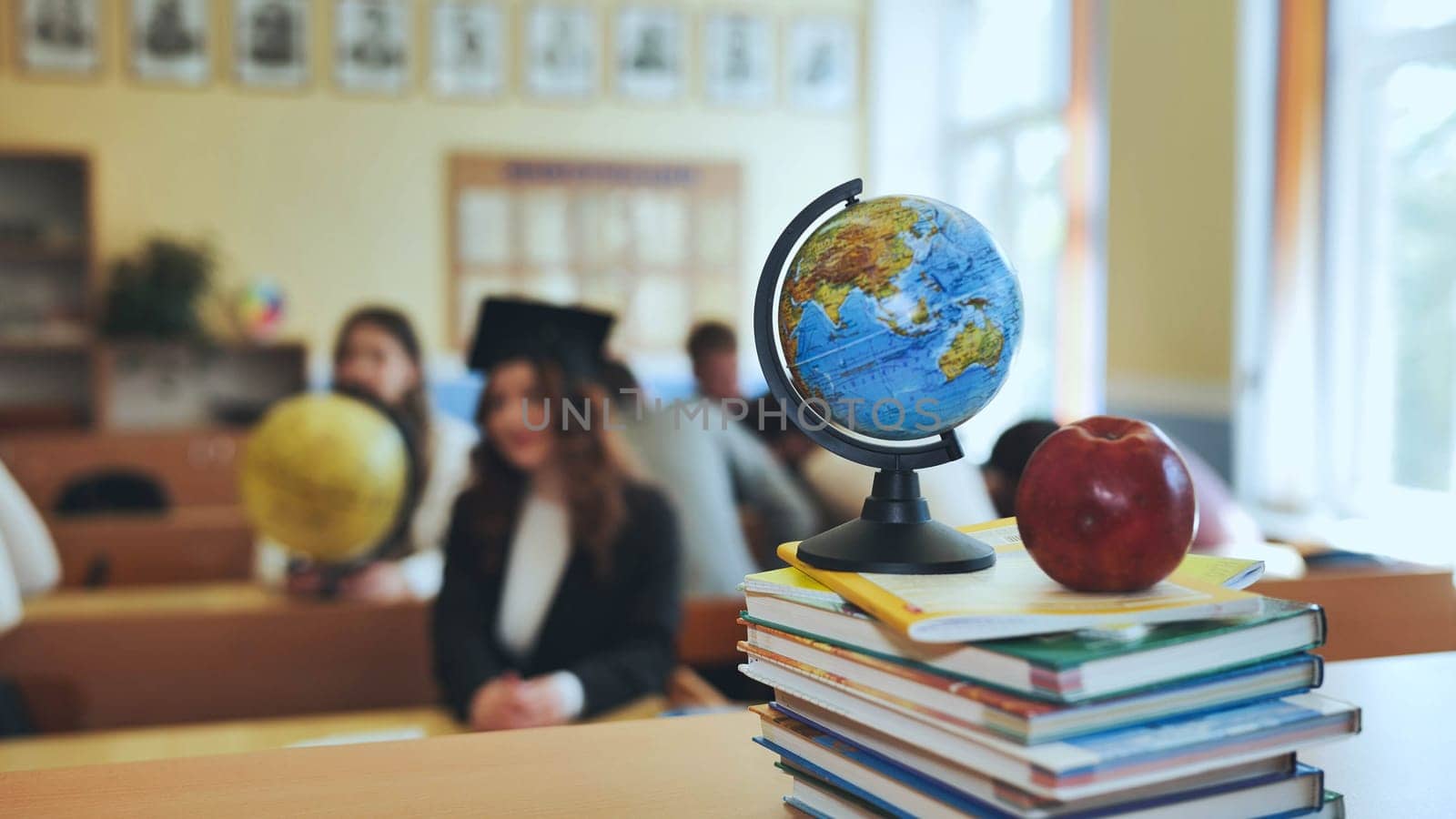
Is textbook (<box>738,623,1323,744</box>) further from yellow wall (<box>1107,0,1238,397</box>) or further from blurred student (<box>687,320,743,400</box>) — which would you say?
yellow wall (<box>1107,0,1238,397</box>)

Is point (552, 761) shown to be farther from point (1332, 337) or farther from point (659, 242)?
point (659, 242)

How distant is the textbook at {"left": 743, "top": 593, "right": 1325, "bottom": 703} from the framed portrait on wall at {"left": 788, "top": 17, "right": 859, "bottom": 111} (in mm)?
7309

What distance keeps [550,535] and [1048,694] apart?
6.40 feet

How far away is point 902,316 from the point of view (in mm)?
923

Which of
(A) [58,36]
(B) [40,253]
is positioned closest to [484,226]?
(B) [40,253]

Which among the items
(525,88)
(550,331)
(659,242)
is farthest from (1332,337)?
(525,88)

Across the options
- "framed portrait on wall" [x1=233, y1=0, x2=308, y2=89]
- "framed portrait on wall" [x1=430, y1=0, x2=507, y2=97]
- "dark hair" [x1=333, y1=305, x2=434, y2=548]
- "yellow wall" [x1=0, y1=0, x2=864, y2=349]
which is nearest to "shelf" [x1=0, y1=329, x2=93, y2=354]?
"yellow wall" [x1=0, y1=0, x2=864, y2=349]

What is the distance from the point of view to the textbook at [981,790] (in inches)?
30.5

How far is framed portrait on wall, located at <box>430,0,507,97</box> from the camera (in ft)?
23.8

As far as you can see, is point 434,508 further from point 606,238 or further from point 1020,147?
point 1020,147

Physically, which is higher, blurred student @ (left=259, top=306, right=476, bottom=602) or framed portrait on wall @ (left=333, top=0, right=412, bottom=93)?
framed portrait on wall @ (left=333, top=0, right=412, bottom=93)

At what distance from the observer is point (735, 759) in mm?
1066

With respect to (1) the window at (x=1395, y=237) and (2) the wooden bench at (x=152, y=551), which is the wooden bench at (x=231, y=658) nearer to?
(2) the wooden bench at (x=152, y=551)

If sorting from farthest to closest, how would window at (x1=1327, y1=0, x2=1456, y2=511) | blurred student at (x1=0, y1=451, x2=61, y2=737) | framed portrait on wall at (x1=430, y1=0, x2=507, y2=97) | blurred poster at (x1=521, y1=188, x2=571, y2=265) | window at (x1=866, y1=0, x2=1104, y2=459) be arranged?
blurred poster at (x1=521, y1=188, x2=571, y2=265)
framed portrait on wall at (x1=430, y1=0, x2=507, y2=97)
window at (x1=866, y1=0, x2=1104, y2=459)
window at (x1=1327, y1=0, x2=1456, y2=511)
blurred student at (x1=0, y1=451, x2=61, y2=737)
